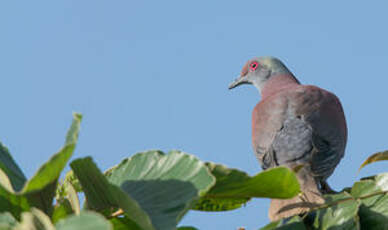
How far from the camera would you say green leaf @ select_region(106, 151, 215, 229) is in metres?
1.25

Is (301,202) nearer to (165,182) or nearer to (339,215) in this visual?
(339,215)

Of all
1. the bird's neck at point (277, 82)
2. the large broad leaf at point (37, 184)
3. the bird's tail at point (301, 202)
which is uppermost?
the bird's neck at point (277, 82)

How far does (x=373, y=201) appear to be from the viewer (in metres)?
1.75

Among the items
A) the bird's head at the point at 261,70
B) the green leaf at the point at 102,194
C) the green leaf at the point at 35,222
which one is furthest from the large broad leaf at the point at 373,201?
the bird's head at the point at 261,70

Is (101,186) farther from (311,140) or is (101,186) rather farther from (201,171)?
(311,140)

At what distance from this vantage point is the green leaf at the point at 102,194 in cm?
120

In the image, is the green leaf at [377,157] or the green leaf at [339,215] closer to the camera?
the green leaf at [339,215]

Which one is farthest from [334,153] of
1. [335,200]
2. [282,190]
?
[282,190]

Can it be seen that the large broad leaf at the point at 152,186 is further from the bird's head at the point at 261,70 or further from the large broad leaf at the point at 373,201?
the bird's head at the point at 261,70

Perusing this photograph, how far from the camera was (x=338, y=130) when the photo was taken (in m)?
3.85

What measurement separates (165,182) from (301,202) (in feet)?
2.22

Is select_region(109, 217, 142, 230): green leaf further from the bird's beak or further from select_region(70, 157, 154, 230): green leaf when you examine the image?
the bird's beak

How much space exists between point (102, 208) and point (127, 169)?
0.41 ft

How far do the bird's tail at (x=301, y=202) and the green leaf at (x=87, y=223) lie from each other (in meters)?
1.02
